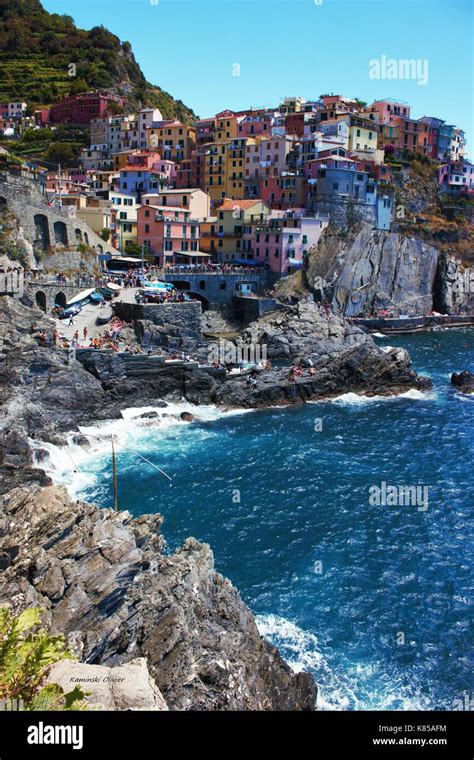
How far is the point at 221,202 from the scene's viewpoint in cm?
11025

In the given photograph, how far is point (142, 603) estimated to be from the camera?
21.6m

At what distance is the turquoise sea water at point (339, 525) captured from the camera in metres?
26.1

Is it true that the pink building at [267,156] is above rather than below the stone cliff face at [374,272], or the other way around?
above

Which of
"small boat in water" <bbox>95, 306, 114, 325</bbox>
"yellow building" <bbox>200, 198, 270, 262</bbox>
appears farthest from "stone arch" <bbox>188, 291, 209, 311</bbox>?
"small boat in water" <bbox>95, 306, 114, 325</bbox>

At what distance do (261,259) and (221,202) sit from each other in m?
19.4

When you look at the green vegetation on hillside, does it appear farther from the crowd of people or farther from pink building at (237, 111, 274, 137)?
the crowd of people

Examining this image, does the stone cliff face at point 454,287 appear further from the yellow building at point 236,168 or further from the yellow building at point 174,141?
the yellow building at point 174,141

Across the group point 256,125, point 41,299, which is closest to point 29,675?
point 41,299

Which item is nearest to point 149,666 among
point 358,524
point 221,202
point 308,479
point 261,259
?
point 358,524

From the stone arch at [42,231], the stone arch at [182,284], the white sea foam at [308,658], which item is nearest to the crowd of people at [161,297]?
the stone arch at [42,231]

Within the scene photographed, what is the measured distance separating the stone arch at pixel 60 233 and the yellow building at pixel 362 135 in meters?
56.8

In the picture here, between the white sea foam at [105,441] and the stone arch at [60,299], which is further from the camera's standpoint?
the stone arch at [60,299]

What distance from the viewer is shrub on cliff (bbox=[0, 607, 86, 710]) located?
10.8 metres

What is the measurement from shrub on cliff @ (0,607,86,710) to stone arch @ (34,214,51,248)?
2604 inches
